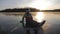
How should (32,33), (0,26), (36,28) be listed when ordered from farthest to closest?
(0,26), (32,33), (36,28)

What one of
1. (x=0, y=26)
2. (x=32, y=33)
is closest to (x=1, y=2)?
(x=0, y=26)

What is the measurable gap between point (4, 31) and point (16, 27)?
18cm

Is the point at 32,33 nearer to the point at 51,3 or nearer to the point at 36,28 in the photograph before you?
the point at 36,28

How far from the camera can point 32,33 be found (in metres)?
2.19

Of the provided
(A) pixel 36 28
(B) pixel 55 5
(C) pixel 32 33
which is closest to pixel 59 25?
(B) pixel 55 5

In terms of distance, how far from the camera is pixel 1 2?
2.48 m

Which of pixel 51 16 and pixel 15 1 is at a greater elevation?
pixel 15 1

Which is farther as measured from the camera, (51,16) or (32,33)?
(51,16)

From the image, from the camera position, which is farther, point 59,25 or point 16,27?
point 59,25

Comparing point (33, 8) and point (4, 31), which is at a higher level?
point (33, 8)

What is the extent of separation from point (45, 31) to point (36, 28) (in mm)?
466

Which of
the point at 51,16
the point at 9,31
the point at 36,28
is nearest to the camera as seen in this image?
the point at 36,28

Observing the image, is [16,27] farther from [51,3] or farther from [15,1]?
[51,3]

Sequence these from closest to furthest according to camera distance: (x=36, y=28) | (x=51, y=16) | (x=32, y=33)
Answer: (x=36, y=28), (x=32, y=33), (x=51, y=16)
